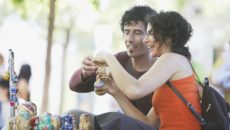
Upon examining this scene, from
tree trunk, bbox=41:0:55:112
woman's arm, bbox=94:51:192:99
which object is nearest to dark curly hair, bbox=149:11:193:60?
woman's arm, bbox=94:51:192:99

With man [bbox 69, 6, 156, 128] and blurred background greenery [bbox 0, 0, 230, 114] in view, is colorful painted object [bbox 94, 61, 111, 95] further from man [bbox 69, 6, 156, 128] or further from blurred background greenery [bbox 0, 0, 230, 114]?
blurred background greenery [bbox 0, 0, 230, 114]

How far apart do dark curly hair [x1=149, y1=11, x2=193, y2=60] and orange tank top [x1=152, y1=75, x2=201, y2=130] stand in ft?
0.73

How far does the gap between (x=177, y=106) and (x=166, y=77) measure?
0.63ft

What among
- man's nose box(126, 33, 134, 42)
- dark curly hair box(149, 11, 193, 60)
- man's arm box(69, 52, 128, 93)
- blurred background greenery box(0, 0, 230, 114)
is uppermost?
dark curly hair box(149, 11, 193, 60)

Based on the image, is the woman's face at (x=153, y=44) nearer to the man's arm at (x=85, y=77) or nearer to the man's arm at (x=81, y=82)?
the man's arm at (x=85, y=77)

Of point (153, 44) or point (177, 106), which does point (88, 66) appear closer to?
point (153, 44)

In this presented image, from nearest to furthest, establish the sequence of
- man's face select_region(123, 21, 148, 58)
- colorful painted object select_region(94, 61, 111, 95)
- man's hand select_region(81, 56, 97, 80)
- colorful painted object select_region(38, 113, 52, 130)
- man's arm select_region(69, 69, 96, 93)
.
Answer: colorful painted object select_region(38, 113, 52, 130), colorful painted object select_region(94, 61, 111, 95), man's hand select_region(81, 56, 97, 80), man's arm select_region(69, 69, 96, 93), man's face select_region(123, 21, 148, 58)

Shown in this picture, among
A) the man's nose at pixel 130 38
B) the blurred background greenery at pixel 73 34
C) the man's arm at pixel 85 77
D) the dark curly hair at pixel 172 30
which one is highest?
the dark curly hair at pixel 172 30

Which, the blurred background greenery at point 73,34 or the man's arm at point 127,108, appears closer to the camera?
the man's arm at point 127,108

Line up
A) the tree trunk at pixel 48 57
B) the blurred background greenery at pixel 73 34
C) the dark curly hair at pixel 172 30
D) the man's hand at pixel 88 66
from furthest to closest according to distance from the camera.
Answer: the blurred background greenery at pixel 73 34 < the tree trunk at pixel 48 57 < the man's hand at pixel 88 66 < the dark curly hair at pixel 172 30

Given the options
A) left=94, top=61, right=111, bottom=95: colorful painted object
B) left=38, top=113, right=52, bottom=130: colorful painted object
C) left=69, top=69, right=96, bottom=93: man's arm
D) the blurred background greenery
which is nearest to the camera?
left=38, top=113, right=52, bottom=130: colorful painted object

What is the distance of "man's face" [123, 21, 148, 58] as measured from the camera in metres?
4.40

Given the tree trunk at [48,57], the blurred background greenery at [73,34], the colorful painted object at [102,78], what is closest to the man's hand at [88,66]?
the colorful painted object at [102,78]

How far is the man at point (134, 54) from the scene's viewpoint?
4352 millimetres
